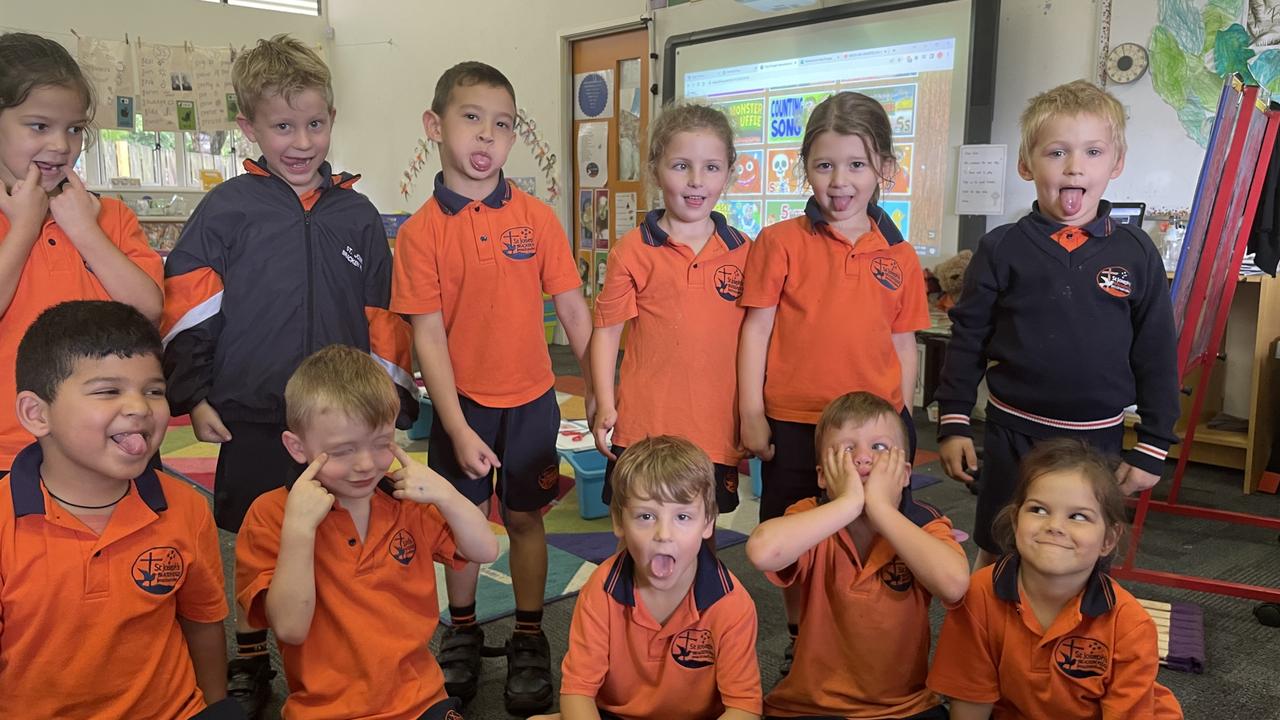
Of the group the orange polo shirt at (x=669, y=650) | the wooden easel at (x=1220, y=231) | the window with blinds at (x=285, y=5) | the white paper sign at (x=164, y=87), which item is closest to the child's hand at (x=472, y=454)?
the orange polo shirt at (x=669, y=650)

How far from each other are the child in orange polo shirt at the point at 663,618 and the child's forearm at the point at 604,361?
1.26 ft

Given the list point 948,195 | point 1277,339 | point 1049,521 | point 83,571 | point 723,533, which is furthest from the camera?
point 948,195

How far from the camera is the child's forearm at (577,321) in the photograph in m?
1.97

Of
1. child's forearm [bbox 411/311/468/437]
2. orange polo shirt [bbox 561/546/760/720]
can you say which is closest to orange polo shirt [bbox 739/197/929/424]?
orange polo shirt [bbox 561/546/760/720]

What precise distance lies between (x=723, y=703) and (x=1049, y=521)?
58 centimetres

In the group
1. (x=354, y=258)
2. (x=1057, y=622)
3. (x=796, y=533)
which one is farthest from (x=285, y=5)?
(x=1057, y=622)

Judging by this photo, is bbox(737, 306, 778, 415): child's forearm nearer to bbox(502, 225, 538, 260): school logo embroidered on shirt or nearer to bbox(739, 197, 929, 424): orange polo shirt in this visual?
bbox(739, 197, 929, 424): orange polo shirt

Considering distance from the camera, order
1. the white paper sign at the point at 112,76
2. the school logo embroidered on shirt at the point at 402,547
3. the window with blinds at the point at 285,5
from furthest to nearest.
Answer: the window with blinds at the point at 285,5
the white paper sign at the point at 112,76
the school logo embroidered on shirt at the point at 402,547

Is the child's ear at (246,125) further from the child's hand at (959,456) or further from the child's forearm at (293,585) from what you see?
the child's hand at (959,456)

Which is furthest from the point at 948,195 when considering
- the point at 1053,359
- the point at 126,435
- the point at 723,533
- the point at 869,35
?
the point at 126,435

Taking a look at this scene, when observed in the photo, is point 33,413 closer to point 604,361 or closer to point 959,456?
point 604,361

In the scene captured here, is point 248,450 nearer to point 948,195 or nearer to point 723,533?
point 723,533

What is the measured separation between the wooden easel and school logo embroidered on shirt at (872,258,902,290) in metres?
0.74

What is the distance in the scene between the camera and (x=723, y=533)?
9.57 ft
